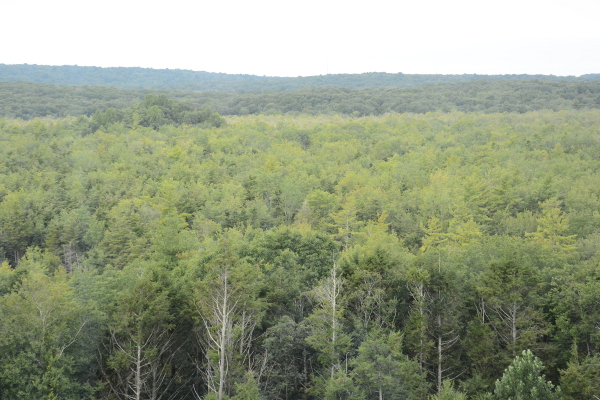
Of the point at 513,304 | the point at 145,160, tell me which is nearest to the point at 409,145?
the point at 145,160

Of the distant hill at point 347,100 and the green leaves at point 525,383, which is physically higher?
the distant hill at point 347,100

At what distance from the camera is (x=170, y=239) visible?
1294 inches

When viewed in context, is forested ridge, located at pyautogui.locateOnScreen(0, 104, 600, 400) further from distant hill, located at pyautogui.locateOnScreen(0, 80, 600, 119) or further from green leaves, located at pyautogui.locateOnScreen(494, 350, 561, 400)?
distant hill, located at pyautogui.locateOnScreen(0, 80, 600, 119)

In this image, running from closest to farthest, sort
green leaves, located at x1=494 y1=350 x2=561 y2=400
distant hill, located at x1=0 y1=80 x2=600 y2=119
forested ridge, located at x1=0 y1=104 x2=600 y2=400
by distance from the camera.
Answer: green leaves, located at x1=494 y1=350 x2=561 y2=400 < forested ridge, located at x1=0 y1=104 x2=600 y2=400 < distant hill, located at x1=0 y1=80 x2=600 y2=119

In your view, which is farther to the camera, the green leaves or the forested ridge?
the forested ridge

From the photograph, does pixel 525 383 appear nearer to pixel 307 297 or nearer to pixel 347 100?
pixel 307 297

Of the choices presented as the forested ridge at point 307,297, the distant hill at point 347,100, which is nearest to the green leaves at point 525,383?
the forested ridge at point 307,297

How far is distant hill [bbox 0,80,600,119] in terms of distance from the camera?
128m

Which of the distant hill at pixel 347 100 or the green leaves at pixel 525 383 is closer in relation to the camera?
the green leaves at pixel 525 383

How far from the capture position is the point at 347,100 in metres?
153

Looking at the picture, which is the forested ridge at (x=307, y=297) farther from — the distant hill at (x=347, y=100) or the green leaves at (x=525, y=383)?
the distant hill at (x=347, y=100)

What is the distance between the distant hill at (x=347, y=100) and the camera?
128375mm

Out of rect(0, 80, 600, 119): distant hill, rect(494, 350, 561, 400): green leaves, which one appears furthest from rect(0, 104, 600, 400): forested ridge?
rect(0, 80, 600, 119): distant hill

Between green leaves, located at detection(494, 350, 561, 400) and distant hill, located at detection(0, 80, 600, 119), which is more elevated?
distant hill, located at detection(0, 80, 600, 119)
